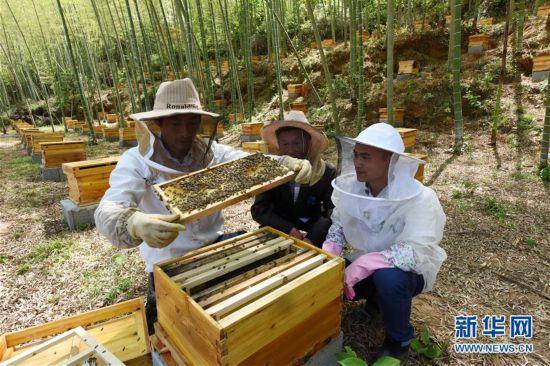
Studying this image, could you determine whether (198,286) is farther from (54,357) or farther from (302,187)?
(302,187)

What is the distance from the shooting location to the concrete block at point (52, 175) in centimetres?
809

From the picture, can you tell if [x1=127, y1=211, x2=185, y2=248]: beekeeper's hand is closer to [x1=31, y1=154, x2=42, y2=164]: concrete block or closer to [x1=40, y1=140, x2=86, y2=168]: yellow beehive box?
[x1=40, y1=140, x2=86, y2=168]: yellow beehive box

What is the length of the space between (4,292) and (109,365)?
2941 millimetres

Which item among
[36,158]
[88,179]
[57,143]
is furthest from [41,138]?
[88,179]

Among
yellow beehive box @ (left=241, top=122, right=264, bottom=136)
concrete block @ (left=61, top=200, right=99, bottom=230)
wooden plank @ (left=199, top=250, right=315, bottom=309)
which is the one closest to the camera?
wooden plank @ (left=199, top=250, right=315, bottom=309)

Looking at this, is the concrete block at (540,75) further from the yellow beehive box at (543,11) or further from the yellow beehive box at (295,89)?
the yellow beehive box at (295,89)

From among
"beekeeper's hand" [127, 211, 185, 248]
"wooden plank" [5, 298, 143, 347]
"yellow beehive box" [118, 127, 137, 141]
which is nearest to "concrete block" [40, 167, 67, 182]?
"yellow beehive box" [118, 127, 137, 141]

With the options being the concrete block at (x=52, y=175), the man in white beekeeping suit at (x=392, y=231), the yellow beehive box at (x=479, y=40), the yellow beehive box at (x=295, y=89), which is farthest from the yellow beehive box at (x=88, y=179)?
the yellow beehive box at (x=479, y=40)

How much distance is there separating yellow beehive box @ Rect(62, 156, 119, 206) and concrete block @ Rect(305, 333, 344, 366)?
4.76 m

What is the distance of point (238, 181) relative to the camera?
2301 millimetres

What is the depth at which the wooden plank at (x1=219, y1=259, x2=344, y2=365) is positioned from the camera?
1.50 m

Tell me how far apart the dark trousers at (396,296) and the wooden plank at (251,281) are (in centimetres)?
53

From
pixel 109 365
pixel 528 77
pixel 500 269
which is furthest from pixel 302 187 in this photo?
pixel 528 77

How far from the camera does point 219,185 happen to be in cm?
226
